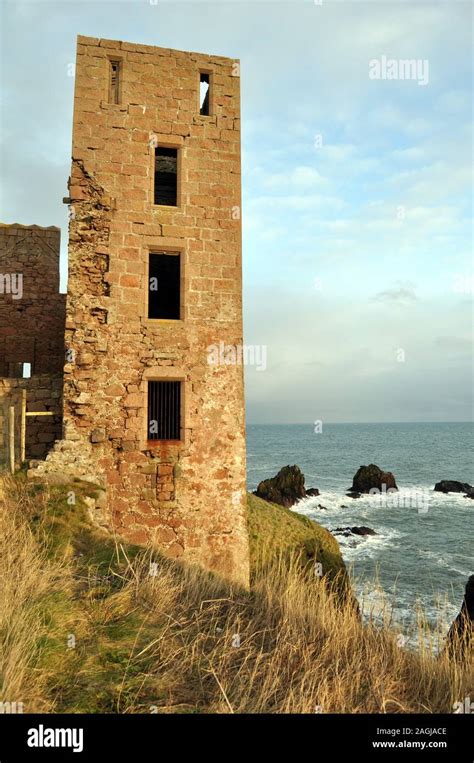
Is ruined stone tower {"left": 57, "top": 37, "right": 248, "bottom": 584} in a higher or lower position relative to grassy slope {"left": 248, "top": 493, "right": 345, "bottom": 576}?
higher

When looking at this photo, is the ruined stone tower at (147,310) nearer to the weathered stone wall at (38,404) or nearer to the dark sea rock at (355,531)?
the weathered stone wall at (38,404)

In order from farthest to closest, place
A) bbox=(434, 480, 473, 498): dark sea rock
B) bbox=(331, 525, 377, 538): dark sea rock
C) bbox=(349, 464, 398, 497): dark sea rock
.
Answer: bbox=(434, 480, 473, 498): dark sea rock → bbox=(349, 464, 398, 497): dark sea rock → bbox=(331, 525, 377, 538): dark sea rock

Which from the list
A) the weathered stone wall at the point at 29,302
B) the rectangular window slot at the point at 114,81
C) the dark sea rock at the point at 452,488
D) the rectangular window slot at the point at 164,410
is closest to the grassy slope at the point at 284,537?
the rectangular window slot at the point at 164,410

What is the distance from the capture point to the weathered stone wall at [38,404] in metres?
9.84

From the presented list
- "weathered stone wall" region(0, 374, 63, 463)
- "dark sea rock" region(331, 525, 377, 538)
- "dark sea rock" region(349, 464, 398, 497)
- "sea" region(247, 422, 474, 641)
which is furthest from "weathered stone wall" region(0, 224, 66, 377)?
"dark sea rock" region(349, 464, 398, 497)

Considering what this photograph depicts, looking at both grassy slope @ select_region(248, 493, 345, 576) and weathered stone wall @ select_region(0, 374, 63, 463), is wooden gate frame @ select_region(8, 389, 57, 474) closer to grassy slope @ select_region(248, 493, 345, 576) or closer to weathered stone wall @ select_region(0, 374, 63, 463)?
weathered stone wall @ select_region(0, 374, 63, 463)

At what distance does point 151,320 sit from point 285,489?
3071 centimetres

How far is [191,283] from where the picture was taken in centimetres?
993

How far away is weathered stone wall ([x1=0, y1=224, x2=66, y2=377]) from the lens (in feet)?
39.3

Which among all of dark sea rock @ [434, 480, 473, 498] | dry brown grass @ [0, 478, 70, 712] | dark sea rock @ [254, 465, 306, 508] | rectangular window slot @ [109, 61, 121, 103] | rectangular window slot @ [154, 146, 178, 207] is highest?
rectangular window slot @ [109, 61, 121, 103]

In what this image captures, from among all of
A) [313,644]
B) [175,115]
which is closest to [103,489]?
[313,644]

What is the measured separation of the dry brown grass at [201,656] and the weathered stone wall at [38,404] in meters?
4.41

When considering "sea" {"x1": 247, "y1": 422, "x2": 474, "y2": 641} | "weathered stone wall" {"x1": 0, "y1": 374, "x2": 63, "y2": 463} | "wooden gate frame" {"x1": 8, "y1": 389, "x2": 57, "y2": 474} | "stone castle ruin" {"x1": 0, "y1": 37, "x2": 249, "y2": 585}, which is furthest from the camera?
"sea" {"x1": 247, "y1": 422, "x2": 474, "y2": 641}

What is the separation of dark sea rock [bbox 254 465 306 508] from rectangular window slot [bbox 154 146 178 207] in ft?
95.9
